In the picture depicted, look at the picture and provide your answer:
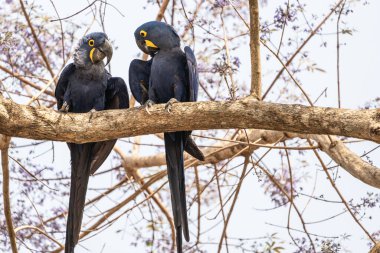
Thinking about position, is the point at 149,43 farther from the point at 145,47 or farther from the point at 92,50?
the point at 92,50

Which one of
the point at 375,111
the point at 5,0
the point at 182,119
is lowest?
the point at 375,111

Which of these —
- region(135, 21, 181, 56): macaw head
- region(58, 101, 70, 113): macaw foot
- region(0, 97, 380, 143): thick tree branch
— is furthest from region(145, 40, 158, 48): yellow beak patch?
region(0, 97, 380, 143): thick tree branch

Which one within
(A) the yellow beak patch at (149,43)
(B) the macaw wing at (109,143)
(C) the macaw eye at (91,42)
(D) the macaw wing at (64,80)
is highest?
(C) the macaw eye at (91,42)

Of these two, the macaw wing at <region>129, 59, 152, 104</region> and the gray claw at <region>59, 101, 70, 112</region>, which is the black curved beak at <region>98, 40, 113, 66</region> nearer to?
the macaw wing at <region>129, 59, 152, 104</region>

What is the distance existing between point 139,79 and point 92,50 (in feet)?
1.20

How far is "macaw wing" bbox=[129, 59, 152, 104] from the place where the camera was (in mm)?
4023

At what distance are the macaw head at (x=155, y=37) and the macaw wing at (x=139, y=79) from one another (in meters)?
0.11

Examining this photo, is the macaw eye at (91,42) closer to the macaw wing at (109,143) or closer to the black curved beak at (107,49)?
the black curved beak at (107,49)

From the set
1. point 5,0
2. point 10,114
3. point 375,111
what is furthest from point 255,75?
point 5,0

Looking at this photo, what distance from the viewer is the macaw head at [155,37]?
156 inches

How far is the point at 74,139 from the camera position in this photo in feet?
10.8

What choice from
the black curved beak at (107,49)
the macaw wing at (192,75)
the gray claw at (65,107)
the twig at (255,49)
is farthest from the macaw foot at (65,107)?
the twig at (255,49)

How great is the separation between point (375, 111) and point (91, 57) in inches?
79.6

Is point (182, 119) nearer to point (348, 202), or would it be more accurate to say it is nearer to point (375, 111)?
point (375, 111)
